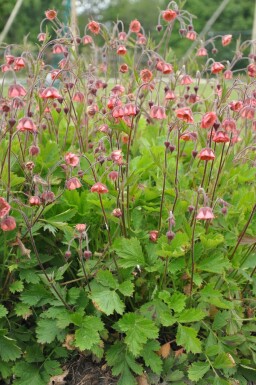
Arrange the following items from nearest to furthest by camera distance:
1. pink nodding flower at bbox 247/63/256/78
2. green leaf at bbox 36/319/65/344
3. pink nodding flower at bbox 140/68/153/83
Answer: green leaf at bbox 36/319/65/344 → pink nodding flower at bbox 140/68/153/83 → pink nodding flower at bbox 247/63/256/78

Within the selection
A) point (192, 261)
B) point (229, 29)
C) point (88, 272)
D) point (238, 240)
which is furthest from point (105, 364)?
point (229, 29)

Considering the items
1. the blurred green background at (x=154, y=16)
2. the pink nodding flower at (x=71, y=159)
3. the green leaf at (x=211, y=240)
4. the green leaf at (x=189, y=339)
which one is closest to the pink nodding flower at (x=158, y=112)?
the pink nodding flower at (x=71, y=159)

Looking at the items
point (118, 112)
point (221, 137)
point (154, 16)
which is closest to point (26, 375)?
point (118, 112)

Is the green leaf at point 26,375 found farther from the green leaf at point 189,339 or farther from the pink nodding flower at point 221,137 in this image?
the pink nodding flower at point 221,137

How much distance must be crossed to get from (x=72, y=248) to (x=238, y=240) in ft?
2.44

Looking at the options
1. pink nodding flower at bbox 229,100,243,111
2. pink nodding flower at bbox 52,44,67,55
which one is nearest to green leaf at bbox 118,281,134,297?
pink nodding flower at bbox 229,100,243,111

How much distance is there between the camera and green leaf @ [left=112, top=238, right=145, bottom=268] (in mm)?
2379

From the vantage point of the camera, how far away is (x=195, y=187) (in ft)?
9.22

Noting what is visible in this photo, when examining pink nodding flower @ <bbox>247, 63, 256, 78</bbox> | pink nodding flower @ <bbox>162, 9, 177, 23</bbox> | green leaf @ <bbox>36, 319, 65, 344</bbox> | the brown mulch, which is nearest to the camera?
green leaf @ <bbox>36, 319, 65, 344</bbox>

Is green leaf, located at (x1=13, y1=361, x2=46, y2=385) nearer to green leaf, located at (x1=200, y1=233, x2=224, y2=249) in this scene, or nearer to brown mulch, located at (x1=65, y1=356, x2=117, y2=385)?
brown mulch, located at (x1=65, y1=356, x2=117, y2=385)

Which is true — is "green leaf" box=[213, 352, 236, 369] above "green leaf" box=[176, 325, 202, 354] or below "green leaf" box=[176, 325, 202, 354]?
below

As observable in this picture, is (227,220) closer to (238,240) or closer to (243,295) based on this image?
(238,240)

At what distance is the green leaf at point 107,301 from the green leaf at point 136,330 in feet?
0.20

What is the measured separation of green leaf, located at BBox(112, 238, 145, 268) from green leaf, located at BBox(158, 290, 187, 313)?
0.16m
